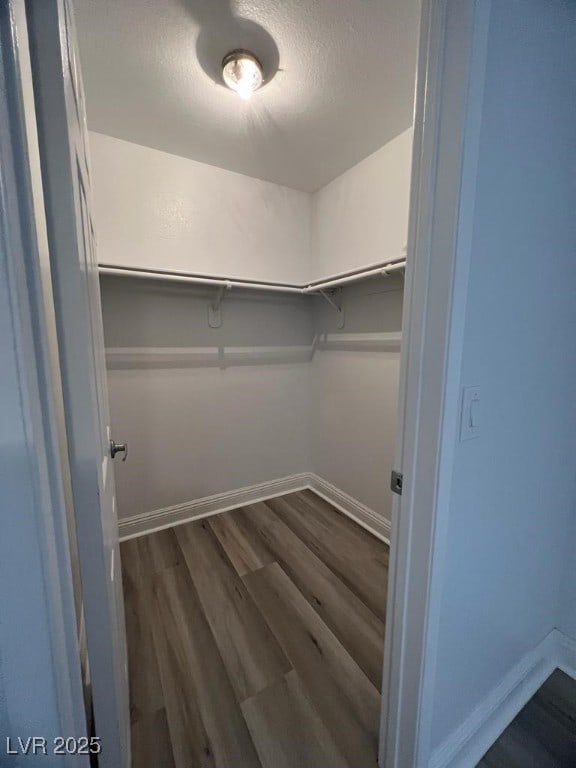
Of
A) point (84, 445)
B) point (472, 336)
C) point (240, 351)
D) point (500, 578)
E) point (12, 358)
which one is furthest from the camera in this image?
point (240, 351)

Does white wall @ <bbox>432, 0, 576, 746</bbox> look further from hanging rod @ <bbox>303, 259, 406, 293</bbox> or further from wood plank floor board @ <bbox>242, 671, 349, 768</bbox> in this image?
hanging rod @ <bbox>303, 259, 406, 293</bbox>

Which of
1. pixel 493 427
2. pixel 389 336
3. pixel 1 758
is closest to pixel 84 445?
pixel 1 758

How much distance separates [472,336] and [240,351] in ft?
5.67

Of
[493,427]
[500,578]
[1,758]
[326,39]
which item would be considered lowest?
[500,578]

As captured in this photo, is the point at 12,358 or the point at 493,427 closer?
the point at 12,358

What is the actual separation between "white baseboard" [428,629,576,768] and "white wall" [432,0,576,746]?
0.05m

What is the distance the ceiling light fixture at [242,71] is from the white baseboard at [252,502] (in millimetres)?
2331

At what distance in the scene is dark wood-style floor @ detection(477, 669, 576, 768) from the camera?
92cm

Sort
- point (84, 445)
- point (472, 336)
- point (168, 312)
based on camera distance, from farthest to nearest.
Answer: point (168, 312), point (472, 336), point (84, 445)

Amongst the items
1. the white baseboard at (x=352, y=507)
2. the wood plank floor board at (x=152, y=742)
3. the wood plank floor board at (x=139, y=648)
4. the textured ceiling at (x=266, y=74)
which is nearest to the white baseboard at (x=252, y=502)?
the white baseboard at (x=352, y=507)

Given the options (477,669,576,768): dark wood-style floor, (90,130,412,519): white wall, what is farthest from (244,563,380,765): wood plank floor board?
(90,130,412,519): white wall

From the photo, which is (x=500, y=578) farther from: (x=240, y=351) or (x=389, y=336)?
(x=240, y=351)

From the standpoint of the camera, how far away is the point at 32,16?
42 cm

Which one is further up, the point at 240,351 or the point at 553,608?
the point at 240,351
